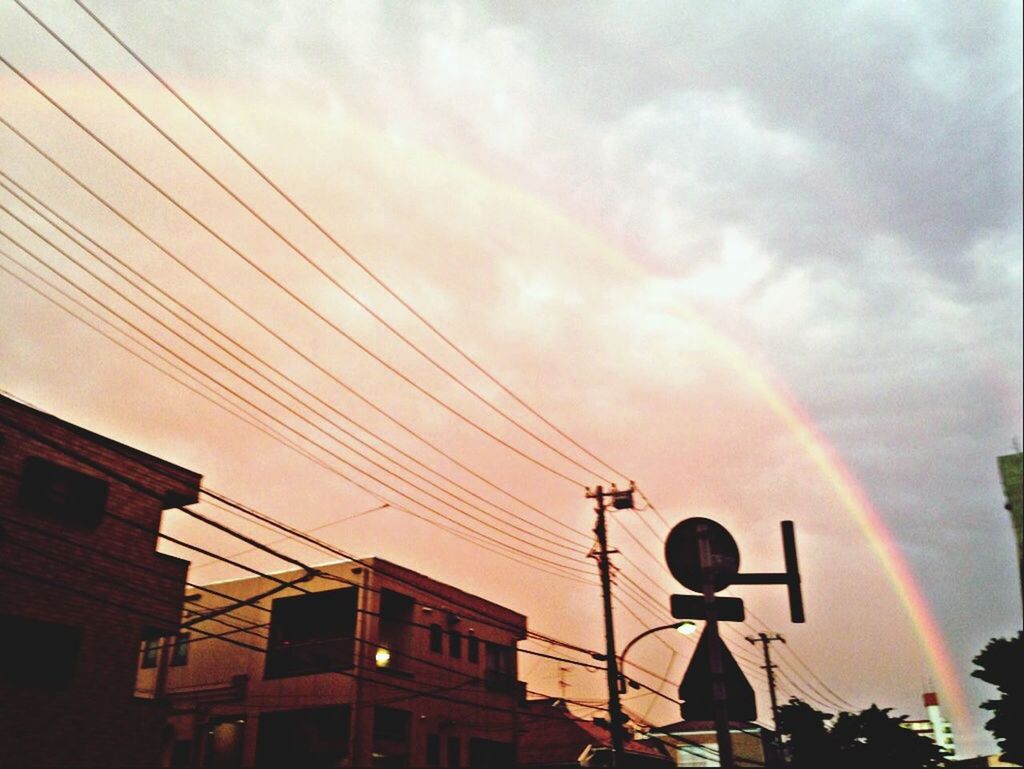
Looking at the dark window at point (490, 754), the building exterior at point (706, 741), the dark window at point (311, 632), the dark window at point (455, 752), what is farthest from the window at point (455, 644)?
the building exterior at point (706, 741)

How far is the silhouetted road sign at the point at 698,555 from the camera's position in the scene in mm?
6789

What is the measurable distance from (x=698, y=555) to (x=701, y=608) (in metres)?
0.48

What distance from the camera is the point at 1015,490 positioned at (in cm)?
8100

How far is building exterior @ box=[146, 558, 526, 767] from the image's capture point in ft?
114

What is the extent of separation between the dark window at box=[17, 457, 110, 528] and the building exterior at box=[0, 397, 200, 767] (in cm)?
3

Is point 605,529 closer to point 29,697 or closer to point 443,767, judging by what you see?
point 443,767

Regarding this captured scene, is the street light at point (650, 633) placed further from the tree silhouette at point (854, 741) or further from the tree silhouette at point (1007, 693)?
the tree silhouette at point (854, 741)

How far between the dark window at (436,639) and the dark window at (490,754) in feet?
14.8

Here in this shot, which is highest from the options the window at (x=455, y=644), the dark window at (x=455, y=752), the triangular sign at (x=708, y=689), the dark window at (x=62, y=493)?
the dark window at (x=62, y=493)

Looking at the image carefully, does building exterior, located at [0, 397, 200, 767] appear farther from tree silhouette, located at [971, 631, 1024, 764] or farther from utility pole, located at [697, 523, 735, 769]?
tree silhouette, located at [971, 631, 1024, 764]

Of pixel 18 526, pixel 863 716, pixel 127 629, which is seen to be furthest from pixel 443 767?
pixel 863 716

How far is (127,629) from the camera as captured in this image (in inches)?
897

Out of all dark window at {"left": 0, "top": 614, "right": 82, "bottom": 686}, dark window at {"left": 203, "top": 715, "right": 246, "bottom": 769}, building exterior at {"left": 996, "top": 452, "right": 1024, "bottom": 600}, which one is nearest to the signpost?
dark window at {"left": 0, "top": 614, "right": 82, "bottom": 686}

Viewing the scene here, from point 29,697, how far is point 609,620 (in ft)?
54.3
